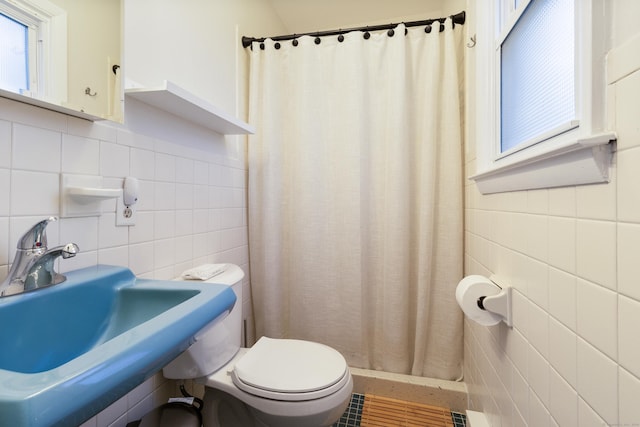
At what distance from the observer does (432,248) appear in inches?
59.5

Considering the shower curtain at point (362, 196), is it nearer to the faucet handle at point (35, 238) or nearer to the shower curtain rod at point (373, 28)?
the shower curtain rod at point (373, 28)

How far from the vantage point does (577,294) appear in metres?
0.52

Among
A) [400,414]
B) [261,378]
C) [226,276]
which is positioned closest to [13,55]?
[226,276]

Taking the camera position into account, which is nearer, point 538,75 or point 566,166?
point 566,166

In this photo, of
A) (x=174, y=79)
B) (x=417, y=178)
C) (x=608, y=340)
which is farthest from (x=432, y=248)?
(x=174, y=79)

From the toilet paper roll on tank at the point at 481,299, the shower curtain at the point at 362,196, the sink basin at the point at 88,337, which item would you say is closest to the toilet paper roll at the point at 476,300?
the toilet paper roll on tank at the point at 481,299

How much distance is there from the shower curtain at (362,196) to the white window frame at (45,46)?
100 cm

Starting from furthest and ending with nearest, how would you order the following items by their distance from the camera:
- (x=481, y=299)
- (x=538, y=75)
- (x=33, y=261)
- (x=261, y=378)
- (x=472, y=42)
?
(x=472, y=42), (x=261, y=378), (x=481, y=299), (x=538, y=75), (x=33, y=261)

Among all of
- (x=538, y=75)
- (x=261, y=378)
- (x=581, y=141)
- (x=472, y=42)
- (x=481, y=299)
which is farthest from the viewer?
(x=472, y=42)

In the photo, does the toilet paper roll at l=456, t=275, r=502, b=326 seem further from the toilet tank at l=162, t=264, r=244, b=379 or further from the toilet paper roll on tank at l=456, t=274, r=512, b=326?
the toilet tank at l=162, t=264, r=244, b=379

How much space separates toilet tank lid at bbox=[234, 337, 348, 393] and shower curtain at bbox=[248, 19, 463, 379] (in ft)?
1.60

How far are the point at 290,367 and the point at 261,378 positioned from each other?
0.12 metres

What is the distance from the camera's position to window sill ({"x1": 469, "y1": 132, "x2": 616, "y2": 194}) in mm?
440

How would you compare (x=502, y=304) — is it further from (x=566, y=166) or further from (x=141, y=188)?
(x=141, y=188)
